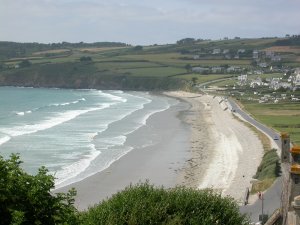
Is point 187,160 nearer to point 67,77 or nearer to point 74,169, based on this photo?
point 74,169

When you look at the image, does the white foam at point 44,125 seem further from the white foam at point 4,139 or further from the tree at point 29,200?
the tree at point 29,200

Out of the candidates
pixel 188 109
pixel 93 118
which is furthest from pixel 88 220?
pixel 188 109

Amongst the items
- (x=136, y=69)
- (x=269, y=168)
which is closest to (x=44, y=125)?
→ (x=269, y=168)

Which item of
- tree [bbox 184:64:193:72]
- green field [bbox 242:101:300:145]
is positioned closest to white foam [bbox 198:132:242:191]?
green field [bbox 242:101:300:145]

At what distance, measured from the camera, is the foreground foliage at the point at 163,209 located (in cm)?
1628

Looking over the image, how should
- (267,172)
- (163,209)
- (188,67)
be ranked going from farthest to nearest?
(188,67)
(267,172)
(163,209)

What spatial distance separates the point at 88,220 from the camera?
16.1 metres

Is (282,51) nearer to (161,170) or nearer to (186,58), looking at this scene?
(186,58)

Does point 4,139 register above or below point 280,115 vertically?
above

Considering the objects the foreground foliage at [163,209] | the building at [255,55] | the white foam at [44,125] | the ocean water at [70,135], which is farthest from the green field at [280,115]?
the building at [255,55]

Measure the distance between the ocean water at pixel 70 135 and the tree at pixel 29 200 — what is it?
1466 centimetres

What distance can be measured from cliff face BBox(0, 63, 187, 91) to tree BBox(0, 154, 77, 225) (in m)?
142

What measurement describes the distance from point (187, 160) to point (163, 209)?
1227 inches

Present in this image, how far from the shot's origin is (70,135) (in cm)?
6000
